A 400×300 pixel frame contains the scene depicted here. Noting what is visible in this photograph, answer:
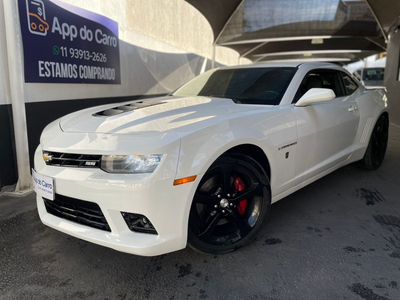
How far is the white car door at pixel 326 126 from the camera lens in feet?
9.43

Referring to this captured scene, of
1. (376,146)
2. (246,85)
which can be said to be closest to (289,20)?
(376,146)

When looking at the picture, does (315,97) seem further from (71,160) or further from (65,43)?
(65,43)

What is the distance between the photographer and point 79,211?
207 centimetres

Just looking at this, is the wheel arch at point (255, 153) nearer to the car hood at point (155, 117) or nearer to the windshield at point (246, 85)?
the car hood at point (155, 117)

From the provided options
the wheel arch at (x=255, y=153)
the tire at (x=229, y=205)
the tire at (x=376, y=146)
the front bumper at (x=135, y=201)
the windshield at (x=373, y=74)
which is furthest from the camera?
the windshield at (x=373, y=74)

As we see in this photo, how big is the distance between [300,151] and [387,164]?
2.84 m

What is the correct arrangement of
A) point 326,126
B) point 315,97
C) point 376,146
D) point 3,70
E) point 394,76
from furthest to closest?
1. point 394,76
2. point 376,146
3. point 3,70
4. point 326,126
5. point 315,97

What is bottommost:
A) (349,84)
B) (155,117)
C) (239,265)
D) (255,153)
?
(239,265)

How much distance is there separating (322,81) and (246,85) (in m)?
0.99

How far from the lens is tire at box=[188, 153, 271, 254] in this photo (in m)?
2.17

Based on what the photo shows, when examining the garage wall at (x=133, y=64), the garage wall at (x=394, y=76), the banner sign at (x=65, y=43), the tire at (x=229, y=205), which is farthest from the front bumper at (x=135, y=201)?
the garage wall at (x=394, y=76)

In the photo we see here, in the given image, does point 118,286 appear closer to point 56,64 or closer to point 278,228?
point 278,228

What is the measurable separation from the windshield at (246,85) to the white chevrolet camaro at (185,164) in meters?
0.02

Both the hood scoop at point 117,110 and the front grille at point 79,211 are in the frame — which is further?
the hood scoop at point 117,110
